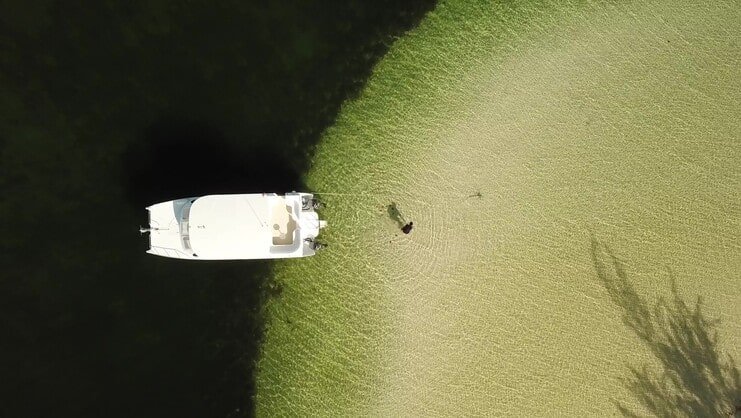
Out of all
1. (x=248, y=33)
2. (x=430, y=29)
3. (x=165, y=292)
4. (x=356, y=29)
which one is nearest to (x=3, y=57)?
(x=248, y=33)

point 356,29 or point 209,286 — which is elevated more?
point 356,29

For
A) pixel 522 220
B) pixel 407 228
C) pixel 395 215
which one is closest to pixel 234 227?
pixel 395 215

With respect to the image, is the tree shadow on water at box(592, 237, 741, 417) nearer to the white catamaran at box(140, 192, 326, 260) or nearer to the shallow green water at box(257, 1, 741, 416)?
the shallow green water at box(257, 1, 741, 416)

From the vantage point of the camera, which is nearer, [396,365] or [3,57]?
[3,57]

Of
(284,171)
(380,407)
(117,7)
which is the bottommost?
(380,407)

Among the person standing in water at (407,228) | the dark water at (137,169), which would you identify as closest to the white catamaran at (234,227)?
the dark water at (137,169)

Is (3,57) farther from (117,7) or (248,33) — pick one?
(248,33)

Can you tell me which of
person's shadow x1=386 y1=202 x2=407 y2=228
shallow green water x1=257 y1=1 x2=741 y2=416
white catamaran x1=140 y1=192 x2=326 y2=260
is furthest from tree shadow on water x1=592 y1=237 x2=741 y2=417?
white catamaran x1=140 y1=192 x2=326 y2=260
